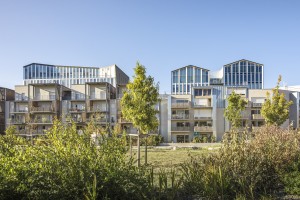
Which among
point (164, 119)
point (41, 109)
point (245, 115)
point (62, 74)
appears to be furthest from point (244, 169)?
point (62, 74)

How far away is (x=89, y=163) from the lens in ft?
22.2

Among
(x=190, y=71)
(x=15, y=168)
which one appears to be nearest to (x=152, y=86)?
(x=15, y=168)

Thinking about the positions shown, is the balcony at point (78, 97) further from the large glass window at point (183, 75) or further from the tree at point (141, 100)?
the tree at point (141, 100)

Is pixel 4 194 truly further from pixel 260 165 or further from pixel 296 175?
pixel 296 175

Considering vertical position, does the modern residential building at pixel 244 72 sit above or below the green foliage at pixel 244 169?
above

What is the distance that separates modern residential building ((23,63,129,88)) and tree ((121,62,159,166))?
170ft

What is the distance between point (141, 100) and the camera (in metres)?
16.0

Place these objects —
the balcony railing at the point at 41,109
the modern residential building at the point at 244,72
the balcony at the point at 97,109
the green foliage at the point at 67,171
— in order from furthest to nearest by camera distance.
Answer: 1. the modern residential building at the point at 244,72
2. the balcony railing at the point at 41,109
3. the balcony at the point at 97,109
4. the green foliage at the point at 67,171

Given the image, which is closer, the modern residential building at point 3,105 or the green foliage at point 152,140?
the green foliage at point 152,140


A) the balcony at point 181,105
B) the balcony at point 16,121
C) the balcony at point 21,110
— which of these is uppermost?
the balcony at point 181,105

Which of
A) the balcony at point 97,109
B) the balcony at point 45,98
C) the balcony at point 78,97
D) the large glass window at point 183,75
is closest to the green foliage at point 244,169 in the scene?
the balcony at point 97,109

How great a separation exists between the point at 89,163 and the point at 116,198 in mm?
1147

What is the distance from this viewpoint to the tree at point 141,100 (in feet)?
52.5

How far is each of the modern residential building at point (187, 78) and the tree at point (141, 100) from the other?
4976cm
